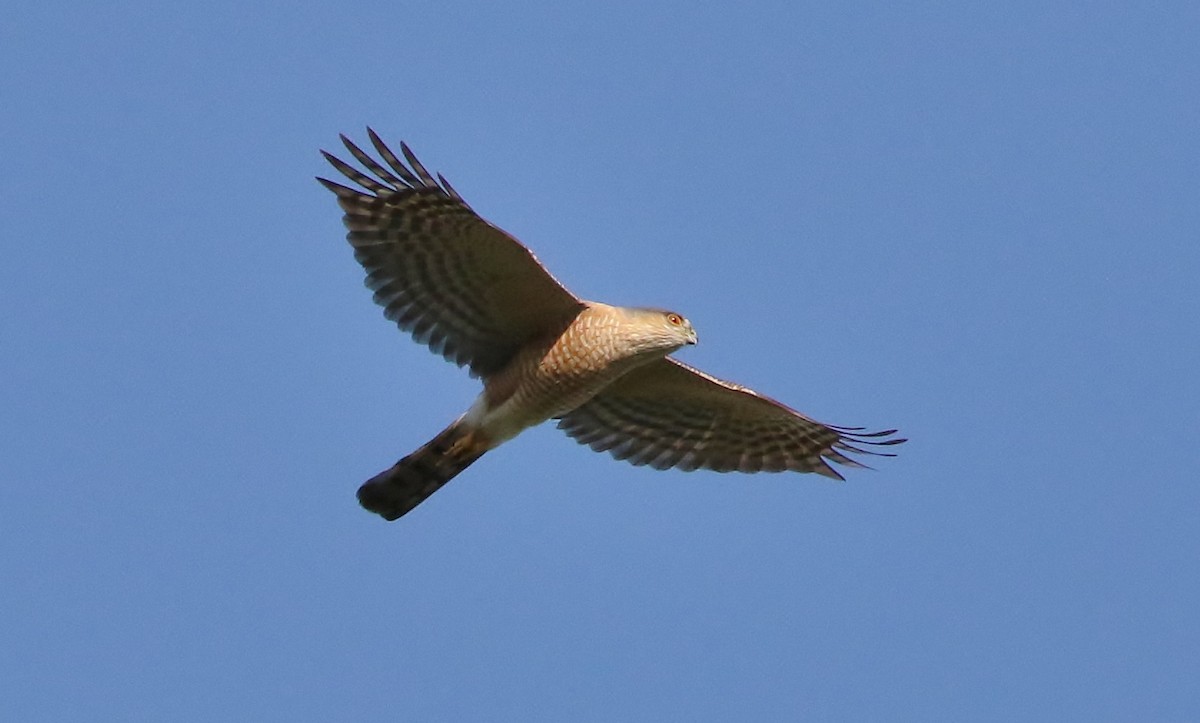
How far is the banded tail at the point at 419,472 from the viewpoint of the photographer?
54.7 feet

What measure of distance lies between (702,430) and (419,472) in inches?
101

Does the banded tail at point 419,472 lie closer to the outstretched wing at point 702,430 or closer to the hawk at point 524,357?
the hawk at point 524,357

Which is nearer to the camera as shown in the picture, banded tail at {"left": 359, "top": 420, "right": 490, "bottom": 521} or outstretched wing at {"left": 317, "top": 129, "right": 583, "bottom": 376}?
outstretched wing at {"left": 317, "top": 129, "right": 583, "bottom": 376}

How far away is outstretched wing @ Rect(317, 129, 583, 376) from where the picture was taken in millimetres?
15922

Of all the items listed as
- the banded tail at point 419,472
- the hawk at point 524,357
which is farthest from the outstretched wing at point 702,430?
the banded tail at point 419,472

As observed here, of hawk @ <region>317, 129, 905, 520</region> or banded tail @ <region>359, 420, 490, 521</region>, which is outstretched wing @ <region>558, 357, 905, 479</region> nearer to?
hawk @ <region>317, 129, 905, 520</region>

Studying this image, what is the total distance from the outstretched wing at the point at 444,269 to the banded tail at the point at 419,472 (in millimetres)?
659

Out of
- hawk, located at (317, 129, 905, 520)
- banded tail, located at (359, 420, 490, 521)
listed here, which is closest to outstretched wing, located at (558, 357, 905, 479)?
hawk, located at (317, 129, 905, 520)

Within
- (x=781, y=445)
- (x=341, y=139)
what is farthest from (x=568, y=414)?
(x=341, y=139)

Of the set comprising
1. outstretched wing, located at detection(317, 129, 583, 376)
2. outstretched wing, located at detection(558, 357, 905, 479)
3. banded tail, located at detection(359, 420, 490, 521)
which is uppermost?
outstretched wing, located at detection(558, 357, 905, 479)

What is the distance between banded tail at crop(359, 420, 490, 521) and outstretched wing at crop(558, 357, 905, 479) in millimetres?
1304

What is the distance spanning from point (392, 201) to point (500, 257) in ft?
3.06

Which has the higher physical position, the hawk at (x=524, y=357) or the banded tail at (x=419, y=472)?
the hawk at (x=524, y=357)

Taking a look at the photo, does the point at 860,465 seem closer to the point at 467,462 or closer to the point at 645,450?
the point at 645,450
